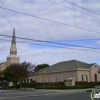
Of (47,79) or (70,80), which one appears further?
(47,79)

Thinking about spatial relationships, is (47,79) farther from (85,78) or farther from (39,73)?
(85,78)

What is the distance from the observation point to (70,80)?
43.9 metres

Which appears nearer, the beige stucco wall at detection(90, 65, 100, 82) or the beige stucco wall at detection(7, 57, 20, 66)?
the beige stucco wall at detection(90, 65, 100, 82)

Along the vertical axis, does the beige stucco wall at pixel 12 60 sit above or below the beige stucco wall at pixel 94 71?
above

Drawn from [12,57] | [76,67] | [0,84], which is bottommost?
[0,84]

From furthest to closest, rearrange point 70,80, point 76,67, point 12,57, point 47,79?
point 12,57 < point 47,79 < point 76,67 < point 70,80

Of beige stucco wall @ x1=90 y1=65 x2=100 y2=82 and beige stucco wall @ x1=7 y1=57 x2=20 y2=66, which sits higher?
beige stucco wall @ x1=7 y1=57 x2=20 y2=66

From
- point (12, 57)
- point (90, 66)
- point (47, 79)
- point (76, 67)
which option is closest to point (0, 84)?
point (47, 79)

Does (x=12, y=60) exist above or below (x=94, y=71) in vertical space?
above

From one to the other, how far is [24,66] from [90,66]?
16.7 meters

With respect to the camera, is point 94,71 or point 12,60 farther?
point 12,60

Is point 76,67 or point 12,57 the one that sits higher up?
point 12,57

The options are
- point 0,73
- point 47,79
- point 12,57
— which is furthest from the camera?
point 12,57

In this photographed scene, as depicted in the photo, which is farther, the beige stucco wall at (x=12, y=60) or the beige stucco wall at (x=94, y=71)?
the beige stucco wall at (x=12, y=60)
